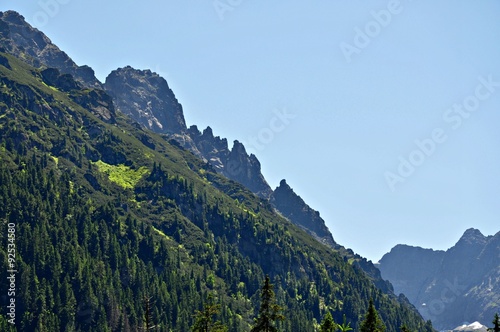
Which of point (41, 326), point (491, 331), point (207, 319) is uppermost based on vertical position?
point (41, 326)

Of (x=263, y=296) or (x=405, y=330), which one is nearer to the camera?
(x=263, y=296)

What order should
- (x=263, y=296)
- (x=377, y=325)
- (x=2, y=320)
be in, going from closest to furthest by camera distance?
(x=263, y=296) < (x=377, y=325) < (x=2, y=320)

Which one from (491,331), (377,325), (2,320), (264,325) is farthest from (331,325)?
(2,320)

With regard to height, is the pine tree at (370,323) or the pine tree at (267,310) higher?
the pine tree at (267,310)

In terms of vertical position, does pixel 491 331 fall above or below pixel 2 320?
below

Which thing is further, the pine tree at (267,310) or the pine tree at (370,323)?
the pine tree at (370,323)

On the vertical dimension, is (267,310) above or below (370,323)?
above

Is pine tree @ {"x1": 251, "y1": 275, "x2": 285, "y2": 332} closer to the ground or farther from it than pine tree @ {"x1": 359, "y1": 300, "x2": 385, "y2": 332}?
farther from it

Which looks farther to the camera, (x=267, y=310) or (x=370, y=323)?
(x=370, y=323)

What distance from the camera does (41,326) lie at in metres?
197

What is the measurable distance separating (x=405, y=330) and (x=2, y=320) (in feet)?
453

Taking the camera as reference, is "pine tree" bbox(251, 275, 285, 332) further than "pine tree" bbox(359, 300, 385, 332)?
No

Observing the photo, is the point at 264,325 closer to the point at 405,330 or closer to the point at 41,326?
the point at 405,330

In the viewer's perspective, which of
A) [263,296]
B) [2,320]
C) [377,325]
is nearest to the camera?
[263,296]
